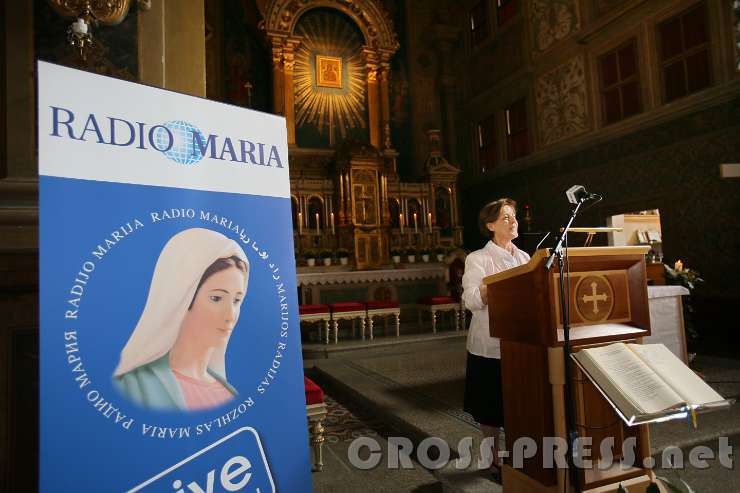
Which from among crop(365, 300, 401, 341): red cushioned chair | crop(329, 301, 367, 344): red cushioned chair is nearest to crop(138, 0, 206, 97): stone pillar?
crop(329, 301, 367, 344): red cushioned chair

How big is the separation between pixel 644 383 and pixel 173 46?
2.58m

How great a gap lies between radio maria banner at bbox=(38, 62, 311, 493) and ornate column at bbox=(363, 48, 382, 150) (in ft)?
27.8

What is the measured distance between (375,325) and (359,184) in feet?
8.46

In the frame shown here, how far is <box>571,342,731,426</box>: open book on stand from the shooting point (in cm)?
150

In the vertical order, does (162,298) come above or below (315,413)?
above

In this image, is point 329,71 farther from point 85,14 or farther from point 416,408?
point 85,14

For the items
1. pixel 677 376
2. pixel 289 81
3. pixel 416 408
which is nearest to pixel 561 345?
pixel 677 376

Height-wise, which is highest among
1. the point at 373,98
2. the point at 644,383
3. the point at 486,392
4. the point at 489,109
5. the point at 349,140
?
the point at 373,98

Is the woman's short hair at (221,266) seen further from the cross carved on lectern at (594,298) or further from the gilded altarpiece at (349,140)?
the gilded altarpiece at (349,140)

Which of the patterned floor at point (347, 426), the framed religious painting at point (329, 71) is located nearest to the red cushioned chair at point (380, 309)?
the patterned floor at point (347, 426)

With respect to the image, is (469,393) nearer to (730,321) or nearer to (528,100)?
(730,321)

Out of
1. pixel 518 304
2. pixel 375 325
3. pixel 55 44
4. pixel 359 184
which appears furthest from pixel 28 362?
pixel 359 184

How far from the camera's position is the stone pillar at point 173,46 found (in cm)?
228

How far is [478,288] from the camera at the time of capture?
238 cm
